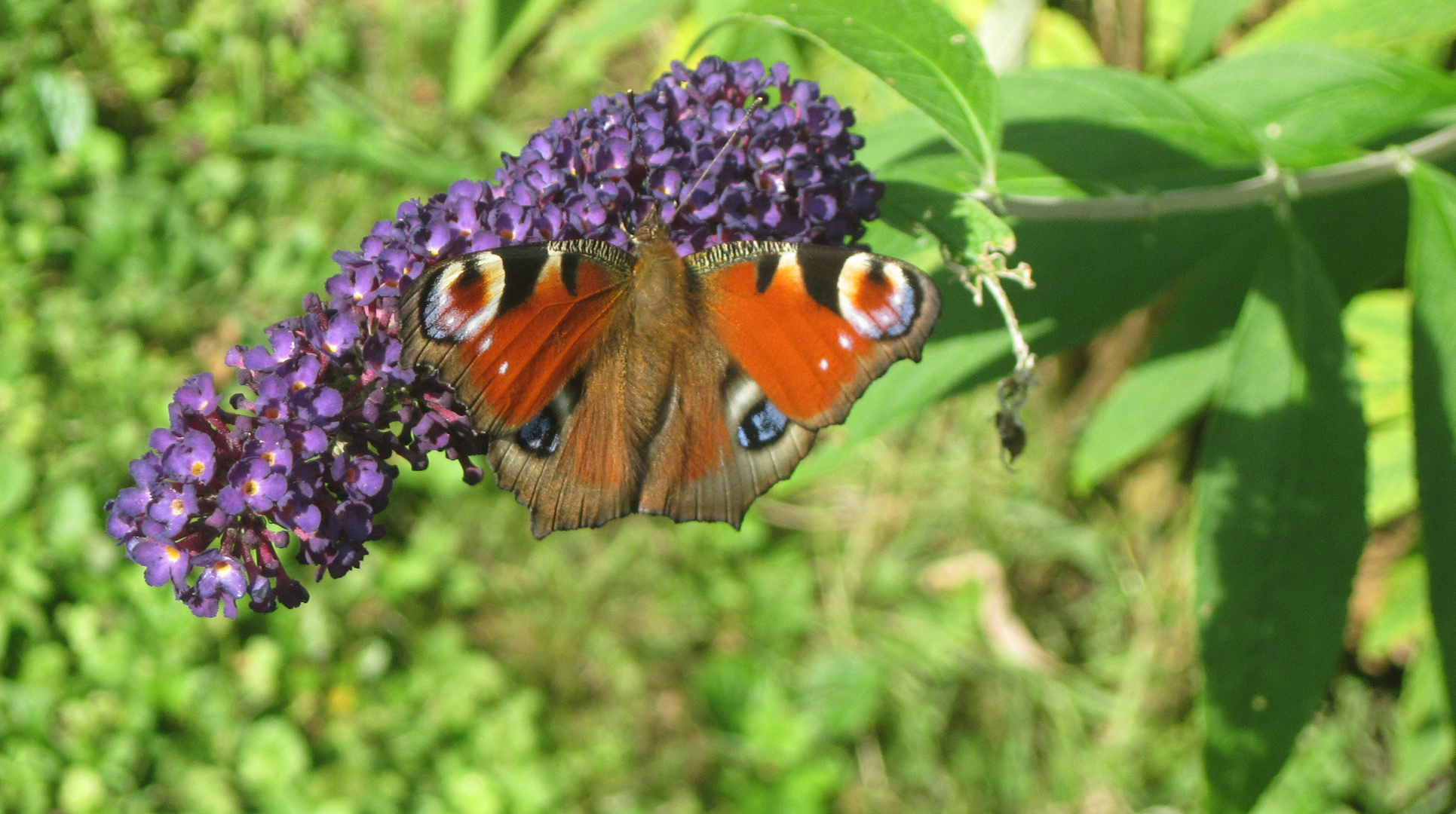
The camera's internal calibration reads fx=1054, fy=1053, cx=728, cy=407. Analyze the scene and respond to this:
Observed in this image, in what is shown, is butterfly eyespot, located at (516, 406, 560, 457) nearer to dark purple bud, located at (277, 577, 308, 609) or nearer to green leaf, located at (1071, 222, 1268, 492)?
dark purple bud, located at (277, 577, 308, 609)

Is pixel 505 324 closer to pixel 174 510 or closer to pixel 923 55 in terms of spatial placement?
pixel 174 510

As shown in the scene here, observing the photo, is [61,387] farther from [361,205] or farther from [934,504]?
[934,504]

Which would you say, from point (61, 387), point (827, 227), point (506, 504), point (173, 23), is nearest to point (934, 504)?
point (506, 504)

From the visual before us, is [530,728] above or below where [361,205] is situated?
below

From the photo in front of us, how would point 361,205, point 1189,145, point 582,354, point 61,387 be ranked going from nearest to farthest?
1. point 582,354
2. point 1189,145
3. point 61,387
4. point 361,205

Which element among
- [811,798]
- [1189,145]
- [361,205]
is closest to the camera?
[1189,145]

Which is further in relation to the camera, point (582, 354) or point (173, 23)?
point (173, 23)

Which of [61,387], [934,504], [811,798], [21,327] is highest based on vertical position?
[21,327]
